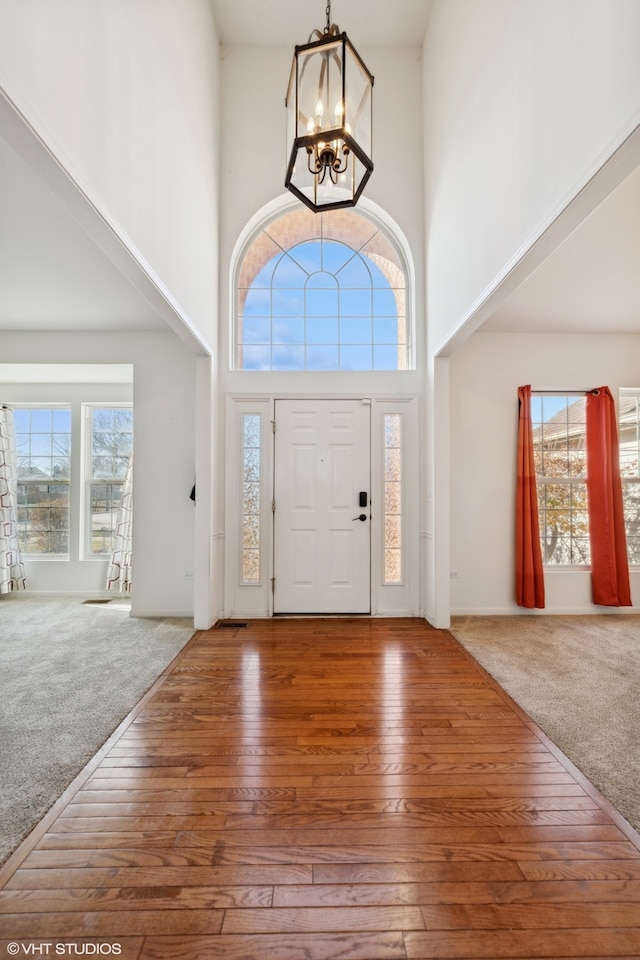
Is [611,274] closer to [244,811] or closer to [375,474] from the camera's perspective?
[375,474]

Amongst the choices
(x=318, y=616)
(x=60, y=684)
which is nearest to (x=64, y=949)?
(x=60, y=684)

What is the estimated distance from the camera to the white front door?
14.8 feet

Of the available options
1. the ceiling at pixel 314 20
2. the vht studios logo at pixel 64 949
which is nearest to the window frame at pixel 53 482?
the ceiling at pixel 314 20

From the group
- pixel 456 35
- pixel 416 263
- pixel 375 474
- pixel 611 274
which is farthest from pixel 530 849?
pixel 456 35

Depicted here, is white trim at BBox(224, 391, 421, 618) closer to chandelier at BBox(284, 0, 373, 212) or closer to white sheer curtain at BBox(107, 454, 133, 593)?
white sheer curtain at BBox(107, 454, 133, 593)

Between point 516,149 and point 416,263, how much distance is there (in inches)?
80.2

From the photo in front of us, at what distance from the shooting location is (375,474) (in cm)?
453

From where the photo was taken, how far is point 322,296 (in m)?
4.68

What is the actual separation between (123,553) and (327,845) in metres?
4.41

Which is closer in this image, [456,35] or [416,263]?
[456,35]

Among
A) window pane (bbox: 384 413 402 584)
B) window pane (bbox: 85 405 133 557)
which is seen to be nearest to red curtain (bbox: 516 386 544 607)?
window pane (bbox: 384 413 402 584)

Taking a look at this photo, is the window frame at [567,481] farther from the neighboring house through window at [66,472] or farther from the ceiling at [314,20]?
the neighboring house through window at [66,472]

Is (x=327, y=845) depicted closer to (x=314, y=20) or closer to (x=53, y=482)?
(x=53, y=482)

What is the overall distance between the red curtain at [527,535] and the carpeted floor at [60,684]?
10.6 feet
